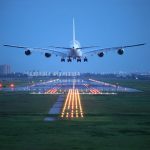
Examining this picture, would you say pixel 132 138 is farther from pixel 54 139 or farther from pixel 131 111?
pixel 131 111

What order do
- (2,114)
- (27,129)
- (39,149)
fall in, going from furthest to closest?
(2,114)
(27,129)
(39,149)

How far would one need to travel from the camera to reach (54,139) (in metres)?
36.0

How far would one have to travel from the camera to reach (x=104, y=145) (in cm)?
3347

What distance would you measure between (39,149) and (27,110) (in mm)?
29108

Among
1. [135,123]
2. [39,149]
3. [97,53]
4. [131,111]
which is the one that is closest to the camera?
[39,149]

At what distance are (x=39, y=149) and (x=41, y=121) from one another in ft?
53.7

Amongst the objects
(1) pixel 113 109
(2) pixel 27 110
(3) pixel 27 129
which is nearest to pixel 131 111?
(1) pixel 113 109

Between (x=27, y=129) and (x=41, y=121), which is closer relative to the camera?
(x=27, y=129)

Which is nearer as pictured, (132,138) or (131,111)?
(132,138)

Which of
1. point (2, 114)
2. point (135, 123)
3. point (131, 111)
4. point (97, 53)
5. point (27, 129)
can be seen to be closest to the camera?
point (27, 129)

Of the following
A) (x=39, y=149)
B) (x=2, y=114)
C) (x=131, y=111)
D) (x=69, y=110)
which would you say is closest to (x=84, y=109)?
(x=69, y=110)

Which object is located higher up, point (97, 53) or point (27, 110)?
point (97, 53)

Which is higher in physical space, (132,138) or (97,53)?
(97,53)

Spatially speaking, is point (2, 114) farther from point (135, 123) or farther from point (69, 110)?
point (135, 123)
